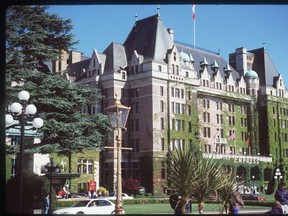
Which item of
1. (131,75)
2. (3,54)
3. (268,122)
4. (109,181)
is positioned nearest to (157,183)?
(109,181)

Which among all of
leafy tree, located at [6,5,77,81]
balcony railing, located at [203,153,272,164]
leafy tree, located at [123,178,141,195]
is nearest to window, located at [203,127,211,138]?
balcony railing, located at [203,153,272,164]

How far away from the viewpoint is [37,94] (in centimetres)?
2083

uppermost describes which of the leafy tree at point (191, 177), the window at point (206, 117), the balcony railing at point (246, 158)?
the window at point (206, 117)

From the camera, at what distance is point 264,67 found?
61.8 meters

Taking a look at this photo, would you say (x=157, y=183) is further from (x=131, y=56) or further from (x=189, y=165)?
(x=189, y=165)

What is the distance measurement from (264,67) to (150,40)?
19.7 metres

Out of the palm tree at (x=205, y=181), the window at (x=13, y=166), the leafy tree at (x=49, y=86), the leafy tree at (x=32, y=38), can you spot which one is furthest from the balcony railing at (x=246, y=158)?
the palm tree at (x=205, y=181)

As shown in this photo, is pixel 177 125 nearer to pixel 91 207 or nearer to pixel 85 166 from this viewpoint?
pixel 85 166

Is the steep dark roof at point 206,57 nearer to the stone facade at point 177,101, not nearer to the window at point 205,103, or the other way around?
the stone facade at point 177,101

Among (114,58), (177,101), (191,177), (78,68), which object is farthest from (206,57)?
(191,177)

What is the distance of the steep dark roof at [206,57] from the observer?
55344 millimetres

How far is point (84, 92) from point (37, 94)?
2513 mm

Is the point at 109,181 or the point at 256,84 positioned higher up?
the point at 256,84

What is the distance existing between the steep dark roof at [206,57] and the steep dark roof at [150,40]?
494cm
